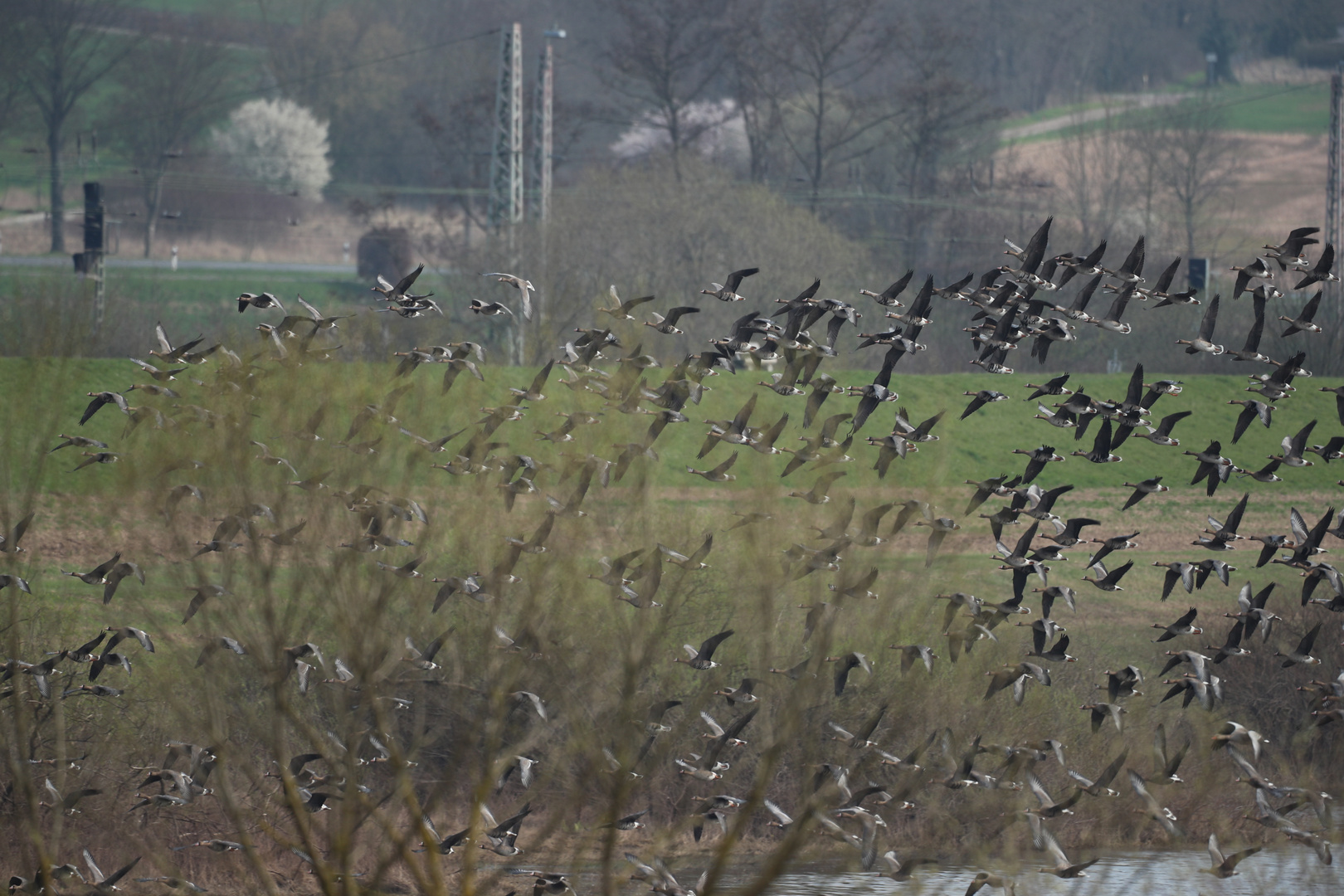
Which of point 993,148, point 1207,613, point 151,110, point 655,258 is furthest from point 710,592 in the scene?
point 151,110

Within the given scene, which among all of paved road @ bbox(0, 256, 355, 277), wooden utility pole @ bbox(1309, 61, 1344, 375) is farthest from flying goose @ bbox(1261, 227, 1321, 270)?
paved road @ bbox(0, 256, 355, 277)

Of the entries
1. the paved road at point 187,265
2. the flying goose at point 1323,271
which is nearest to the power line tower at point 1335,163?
the flying goose at point 1323,271

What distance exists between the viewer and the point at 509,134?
41500 mm

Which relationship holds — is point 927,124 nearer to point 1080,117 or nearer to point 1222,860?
point 1080,117

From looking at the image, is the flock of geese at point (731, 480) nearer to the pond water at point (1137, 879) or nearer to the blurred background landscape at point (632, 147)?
the pond water at point (1137, 879)

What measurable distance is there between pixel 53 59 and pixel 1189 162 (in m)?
56.0

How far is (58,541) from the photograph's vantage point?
30.1 metres

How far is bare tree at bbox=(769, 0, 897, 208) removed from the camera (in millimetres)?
68312

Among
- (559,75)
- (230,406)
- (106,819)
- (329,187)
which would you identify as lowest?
(106,819)

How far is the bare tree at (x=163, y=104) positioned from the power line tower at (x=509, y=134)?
39113mm

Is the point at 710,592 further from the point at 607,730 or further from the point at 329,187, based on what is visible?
the point at 329,187

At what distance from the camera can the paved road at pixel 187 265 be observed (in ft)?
211

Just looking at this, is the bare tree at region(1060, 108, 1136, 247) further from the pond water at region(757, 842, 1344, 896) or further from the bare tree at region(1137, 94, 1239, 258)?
the pond water at region(757, 842, 1344, 896)

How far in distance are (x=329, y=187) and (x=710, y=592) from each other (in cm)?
7294
